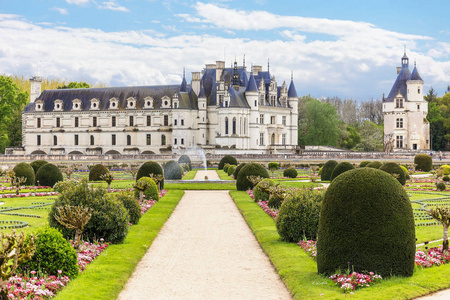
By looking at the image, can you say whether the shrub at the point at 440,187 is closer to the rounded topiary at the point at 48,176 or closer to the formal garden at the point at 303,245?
the formal garden at the point at 303,245

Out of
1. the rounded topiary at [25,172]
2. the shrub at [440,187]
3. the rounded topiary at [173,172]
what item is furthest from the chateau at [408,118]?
the rounded topiary at [25,172]

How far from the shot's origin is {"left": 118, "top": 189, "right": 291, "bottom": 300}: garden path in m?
9.76

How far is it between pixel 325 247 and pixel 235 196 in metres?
15.7

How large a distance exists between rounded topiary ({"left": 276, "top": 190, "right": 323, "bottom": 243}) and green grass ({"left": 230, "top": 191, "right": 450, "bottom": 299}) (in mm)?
384

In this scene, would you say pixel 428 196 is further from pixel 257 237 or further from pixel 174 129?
pixel 174 129

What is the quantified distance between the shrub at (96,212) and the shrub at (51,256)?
116 inches

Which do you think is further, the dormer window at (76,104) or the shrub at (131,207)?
the dormer window at (76,104)

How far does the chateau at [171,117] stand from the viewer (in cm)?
6838

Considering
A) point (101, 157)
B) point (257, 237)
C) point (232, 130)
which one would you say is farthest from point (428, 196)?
point (232, 130)

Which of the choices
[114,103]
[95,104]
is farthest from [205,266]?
[95,104]

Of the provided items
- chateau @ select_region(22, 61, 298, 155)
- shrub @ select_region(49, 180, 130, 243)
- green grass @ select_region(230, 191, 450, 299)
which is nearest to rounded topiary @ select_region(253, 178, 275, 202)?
green grass @ select_region(230, 191, 450, 299)

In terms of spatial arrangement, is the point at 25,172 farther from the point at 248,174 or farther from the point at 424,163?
the point at 424,163

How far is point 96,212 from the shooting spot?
13.3m

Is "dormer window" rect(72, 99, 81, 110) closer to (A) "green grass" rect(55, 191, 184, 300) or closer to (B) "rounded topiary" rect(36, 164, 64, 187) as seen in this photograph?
(B) "rounded topiary" rect(36, 164, 64, 187)
